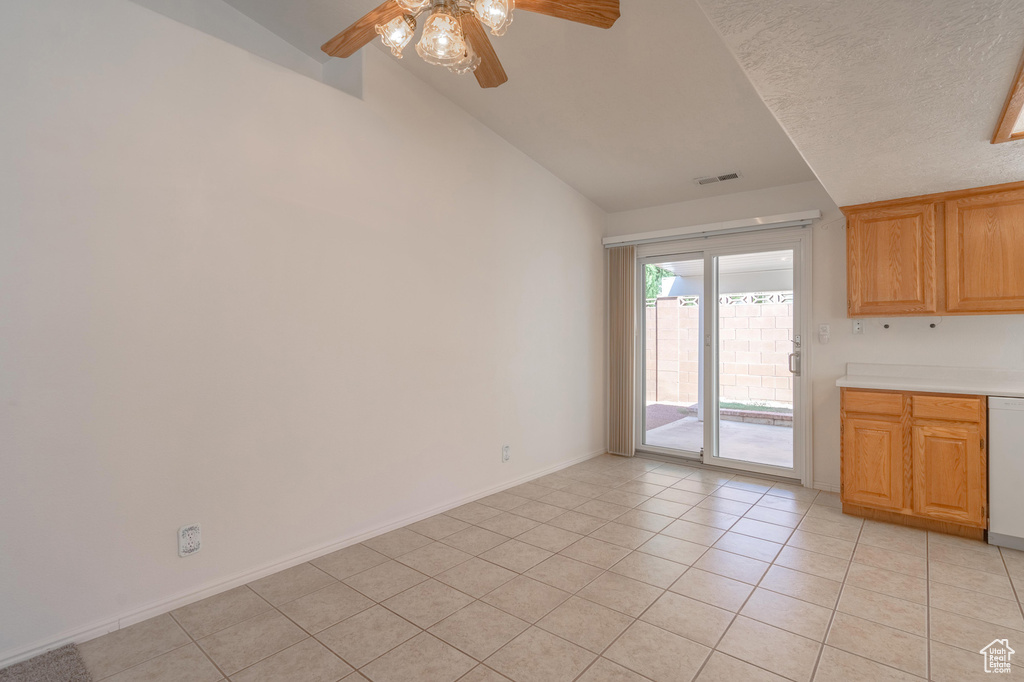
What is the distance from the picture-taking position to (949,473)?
3.17m

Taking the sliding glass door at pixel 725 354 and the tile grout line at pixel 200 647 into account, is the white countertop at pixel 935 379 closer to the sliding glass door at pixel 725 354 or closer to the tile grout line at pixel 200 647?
the sliding glass door at pixel 725 354

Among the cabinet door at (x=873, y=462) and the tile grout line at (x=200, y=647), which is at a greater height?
the cabinet door at (x=873, y=462)

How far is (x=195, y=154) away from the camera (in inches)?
96.5

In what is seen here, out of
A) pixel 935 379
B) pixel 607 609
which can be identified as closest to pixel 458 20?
pixel 607 609

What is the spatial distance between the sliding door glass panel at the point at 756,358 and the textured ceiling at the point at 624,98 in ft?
2.60

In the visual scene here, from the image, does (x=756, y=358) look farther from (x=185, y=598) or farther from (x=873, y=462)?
(x=185, y=598)

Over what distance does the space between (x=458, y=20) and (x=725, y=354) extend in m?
3.95

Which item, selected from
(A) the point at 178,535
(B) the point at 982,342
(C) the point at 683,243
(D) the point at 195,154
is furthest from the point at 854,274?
(A) the point at 178,535

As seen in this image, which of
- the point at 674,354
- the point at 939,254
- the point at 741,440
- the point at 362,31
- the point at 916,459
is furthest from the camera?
the point at 674,354

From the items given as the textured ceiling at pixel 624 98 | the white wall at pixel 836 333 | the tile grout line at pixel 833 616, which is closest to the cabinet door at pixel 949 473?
the tile grout line at pixel 833 616

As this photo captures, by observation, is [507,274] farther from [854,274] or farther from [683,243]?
[854,274]

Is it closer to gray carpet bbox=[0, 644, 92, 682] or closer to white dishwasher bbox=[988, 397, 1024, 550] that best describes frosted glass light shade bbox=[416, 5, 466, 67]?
gray carpet bbox=[0, 644, 92, 682]

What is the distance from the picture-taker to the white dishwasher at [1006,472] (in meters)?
2.96

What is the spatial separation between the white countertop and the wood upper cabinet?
1.66 feet
